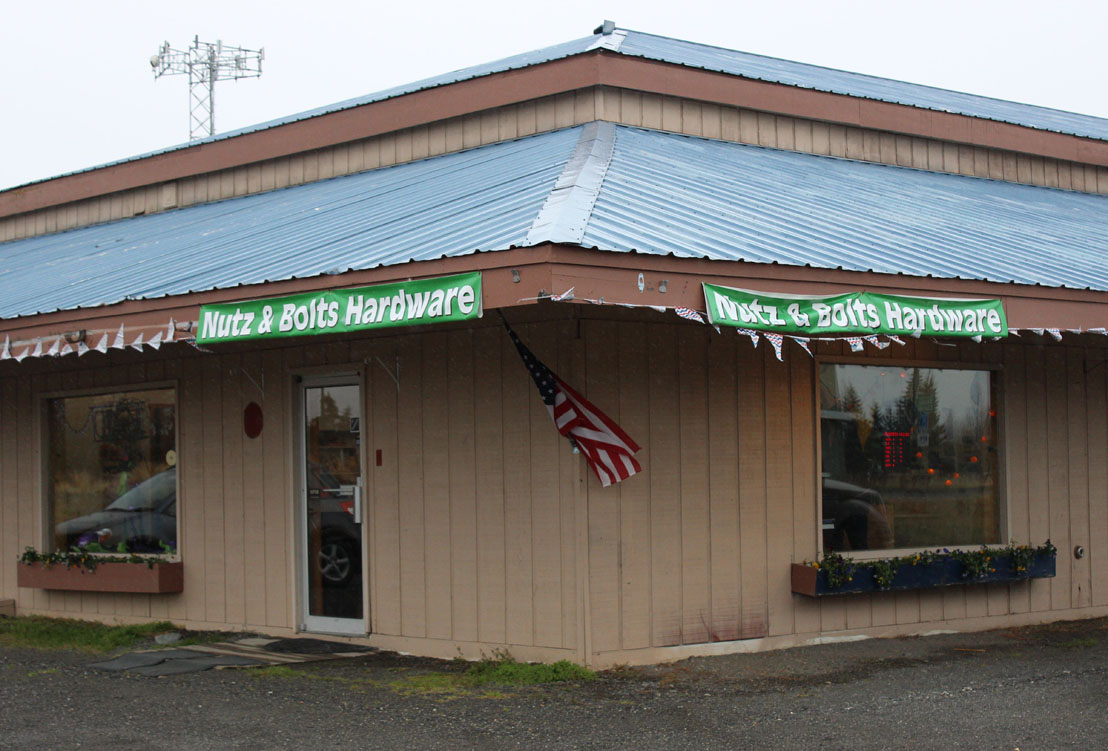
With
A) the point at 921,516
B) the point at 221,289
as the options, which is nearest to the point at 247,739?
the point at 221,289

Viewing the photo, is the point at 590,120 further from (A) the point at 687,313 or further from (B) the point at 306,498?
(B) the point at 306,498

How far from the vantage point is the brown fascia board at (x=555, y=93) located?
390 inches

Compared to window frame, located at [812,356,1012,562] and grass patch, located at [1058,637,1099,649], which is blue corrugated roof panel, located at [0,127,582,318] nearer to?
window frame, located at [812,356,1012,562]

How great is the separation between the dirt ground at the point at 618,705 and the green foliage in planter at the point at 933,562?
495 mm

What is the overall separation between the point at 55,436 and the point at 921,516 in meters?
7.60

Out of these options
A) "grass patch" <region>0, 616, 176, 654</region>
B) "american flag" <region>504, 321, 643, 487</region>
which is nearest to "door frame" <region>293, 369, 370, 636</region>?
"grass patch" <region>0, 616, 176, 654</region>

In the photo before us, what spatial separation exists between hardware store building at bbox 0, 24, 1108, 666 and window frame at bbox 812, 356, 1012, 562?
0.03m

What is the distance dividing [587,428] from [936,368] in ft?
10.5

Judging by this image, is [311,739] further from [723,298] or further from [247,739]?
[723,298]

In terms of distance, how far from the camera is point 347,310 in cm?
736

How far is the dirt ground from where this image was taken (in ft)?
20.0

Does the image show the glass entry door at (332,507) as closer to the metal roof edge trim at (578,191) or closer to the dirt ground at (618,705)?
the dirt ground at (618,705)

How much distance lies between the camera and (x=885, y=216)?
9.57 metres

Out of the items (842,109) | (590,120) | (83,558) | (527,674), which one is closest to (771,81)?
(842,109)
